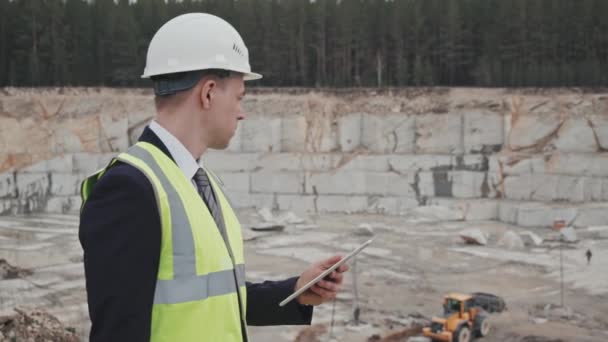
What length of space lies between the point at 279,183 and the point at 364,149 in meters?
5.29

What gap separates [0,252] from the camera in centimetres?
1841

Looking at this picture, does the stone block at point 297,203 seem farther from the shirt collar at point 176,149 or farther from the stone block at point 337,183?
the shirt collar at point 176,149

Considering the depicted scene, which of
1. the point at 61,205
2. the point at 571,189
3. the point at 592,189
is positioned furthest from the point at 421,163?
the point at 61,205

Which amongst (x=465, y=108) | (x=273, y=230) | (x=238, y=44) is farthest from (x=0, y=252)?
(x=465, y=108)

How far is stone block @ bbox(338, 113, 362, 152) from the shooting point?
101 feet

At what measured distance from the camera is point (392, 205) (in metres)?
25.9

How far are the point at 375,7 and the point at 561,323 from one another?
102ft

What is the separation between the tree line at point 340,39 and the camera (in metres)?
36.0

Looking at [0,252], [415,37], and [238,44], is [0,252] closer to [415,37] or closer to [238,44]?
[238,44]

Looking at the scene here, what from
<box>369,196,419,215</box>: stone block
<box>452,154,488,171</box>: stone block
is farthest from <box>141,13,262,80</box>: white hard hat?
<box>452,154,488,171</box>: stone block

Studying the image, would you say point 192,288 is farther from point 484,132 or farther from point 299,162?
point 484,132

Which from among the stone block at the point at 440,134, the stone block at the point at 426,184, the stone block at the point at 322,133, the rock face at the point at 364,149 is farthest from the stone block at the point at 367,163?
the stone block at the point at 322,133

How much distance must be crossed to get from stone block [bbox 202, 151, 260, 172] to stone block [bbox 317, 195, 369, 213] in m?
4.04

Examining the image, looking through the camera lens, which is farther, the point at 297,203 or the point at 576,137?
the point at 576,137
